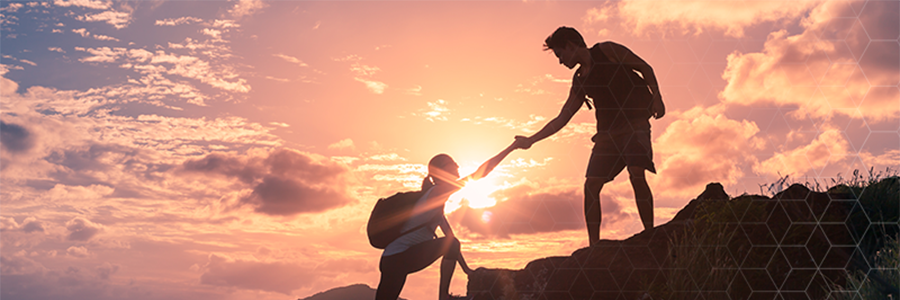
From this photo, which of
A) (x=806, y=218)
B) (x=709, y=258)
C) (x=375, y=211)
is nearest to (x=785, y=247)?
(x=806, y=218)

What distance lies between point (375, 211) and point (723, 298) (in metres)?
2.59

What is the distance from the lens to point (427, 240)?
12.2 feet

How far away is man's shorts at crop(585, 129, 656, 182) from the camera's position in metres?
4.84

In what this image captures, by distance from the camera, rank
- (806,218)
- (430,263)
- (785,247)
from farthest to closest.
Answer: (806,218), (785,247), (430,263)

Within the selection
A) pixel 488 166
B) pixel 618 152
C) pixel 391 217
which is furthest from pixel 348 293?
pixel 391 217

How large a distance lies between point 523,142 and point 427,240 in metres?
1.48

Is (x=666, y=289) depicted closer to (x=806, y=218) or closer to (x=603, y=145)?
(x=603, y=145)

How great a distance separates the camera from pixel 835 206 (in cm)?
543

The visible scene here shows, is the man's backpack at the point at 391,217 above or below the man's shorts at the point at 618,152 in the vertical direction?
above

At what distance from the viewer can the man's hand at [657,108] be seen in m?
4.94

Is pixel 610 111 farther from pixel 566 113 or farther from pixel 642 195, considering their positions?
pixel 642 195

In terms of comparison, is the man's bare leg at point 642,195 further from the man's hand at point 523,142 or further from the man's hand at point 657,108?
the man's hand at point 523,142

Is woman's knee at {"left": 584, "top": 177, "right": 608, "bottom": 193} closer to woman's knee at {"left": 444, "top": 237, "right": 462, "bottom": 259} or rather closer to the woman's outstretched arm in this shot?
the woman's outstretched arm

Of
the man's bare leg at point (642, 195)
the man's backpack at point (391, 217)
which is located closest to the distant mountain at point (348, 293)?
the man's bare leg at point (642, 195)
